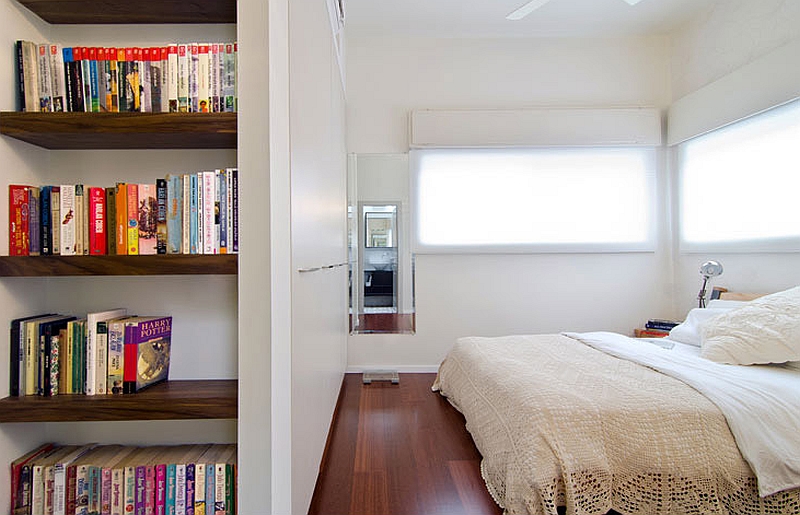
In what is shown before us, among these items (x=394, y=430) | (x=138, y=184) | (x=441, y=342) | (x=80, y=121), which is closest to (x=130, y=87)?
(x=80, y=121)

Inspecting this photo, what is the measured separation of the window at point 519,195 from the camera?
156 inches

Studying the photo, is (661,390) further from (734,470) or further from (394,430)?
(394,430)

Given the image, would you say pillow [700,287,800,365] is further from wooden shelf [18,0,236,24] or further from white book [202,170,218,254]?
wooden shelf [18,0,236,24]

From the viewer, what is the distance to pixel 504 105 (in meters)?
3.96

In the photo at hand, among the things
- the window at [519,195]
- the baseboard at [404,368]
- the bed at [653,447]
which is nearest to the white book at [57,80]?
the bed at [653,447]

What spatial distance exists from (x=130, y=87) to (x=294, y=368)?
3.36ft

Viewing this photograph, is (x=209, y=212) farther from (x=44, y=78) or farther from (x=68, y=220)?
(x=44, y=78)

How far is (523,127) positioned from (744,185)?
66.1 inches

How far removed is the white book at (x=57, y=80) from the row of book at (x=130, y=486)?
1087mm

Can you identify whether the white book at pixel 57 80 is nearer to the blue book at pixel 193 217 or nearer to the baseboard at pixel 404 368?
the blue book at pixel 193 217

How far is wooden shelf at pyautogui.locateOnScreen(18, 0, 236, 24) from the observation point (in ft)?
4.48

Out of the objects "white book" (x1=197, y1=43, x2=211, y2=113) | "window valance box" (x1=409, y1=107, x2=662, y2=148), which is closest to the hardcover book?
"white book" (x1=197, y1=43, x2=211, y2=113)

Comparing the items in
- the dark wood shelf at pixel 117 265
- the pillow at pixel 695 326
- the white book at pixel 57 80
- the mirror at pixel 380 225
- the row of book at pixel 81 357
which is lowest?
the pillow at pixel 695 326

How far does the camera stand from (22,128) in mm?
1281
